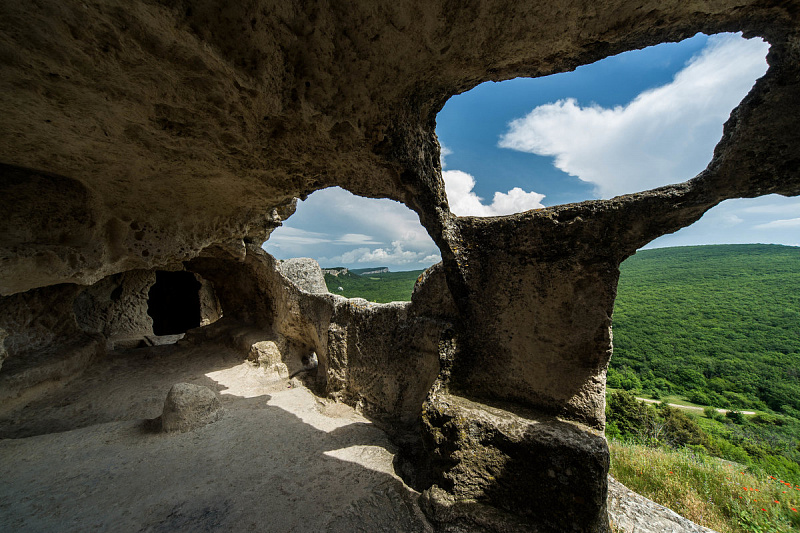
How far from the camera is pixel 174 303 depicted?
12.2m

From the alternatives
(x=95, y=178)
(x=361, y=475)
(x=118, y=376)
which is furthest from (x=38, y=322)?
(x=361, y=475)

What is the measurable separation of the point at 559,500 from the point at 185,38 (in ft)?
13.6

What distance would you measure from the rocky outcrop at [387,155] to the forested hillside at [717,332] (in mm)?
28832

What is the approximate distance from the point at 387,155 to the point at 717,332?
41.8 metres

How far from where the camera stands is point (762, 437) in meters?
17.5

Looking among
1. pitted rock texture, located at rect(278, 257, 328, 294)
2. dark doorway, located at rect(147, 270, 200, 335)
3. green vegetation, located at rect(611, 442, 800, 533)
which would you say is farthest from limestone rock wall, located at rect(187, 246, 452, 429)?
dark doorway, located at rect(147, 270, 200, 335)

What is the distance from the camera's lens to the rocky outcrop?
1.88m

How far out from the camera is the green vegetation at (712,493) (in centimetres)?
413

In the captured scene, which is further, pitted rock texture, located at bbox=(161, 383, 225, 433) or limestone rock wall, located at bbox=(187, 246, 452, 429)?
limestone rock wall, located at bbox=(187, 246, 452, 429)

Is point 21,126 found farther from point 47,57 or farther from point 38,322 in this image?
point 38,322

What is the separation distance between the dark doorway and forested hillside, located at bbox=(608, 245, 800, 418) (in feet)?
101

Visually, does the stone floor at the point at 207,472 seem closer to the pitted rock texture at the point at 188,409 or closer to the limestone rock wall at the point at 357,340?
the pitted rock texture at the point at 188,409

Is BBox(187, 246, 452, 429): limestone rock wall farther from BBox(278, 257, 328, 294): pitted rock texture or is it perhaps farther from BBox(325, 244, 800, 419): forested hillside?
BBox(325, 244, 800, 419): forested hillside

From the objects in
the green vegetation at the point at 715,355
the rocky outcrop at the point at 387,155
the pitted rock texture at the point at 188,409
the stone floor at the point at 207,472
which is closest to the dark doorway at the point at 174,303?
the stone floor at the point at 207,472
